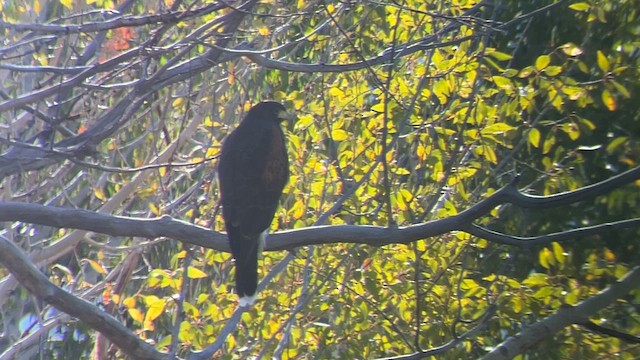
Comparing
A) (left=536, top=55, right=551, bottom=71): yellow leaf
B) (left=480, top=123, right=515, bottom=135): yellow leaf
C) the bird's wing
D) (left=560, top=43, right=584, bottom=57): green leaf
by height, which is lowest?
the bird's wing

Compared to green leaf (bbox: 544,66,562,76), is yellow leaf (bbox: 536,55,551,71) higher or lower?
higher

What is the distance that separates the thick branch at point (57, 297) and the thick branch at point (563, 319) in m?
1.47

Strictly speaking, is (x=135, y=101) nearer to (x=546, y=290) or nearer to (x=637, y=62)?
(x=546, y=290)

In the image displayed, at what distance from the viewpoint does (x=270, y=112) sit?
15.9ft

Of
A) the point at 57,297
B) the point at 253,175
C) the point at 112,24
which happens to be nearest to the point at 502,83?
the point at 253,175

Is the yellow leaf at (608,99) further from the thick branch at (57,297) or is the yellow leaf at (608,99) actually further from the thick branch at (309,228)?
the thick branch at (57,297)

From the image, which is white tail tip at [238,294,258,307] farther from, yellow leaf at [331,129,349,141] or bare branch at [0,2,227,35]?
bare branch at [0,2,227,35]

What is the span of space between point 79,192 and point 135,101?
7.82 feet

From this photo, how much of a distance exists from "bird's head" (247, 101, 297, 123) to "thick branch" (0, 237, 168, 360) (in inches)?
58.9

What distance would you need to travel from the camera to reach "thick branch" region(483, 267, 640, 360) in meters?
4.16

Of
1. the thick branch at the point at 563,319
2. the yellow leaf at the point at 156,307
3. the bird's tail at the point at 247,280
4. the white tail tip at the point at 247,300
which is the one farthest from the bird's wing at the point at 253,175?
the thick branch at the point at 563,319

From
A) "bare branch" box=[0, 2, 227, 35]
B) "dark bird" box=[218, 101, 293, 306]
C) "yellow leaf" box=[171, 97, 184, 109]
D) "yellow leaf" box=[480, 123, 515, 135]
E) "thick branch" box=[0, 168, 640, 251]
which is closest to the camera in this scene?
"thick branch" box=[0, 168, 640, 251]

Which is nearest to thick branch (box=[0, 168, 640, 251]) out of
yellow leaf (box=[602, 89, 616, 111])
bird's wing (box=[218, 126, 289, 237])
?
bird's wing (box=[218, 126, 289, 237])

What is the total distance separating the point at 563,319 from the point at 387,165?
3.13ft
